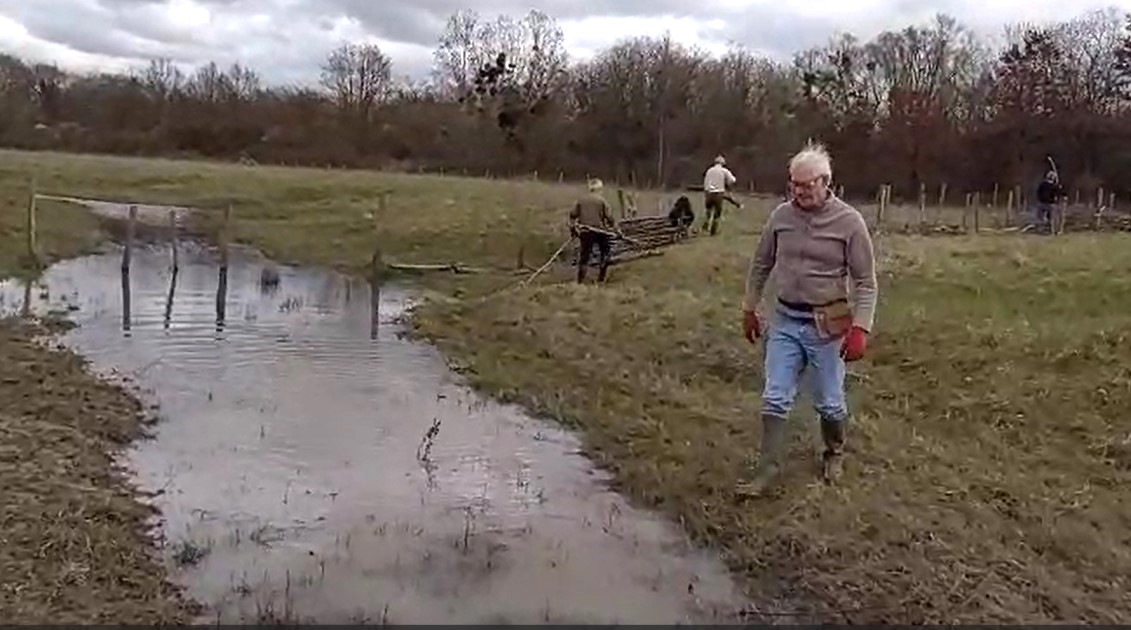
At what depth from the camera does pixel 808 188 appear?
251 inches

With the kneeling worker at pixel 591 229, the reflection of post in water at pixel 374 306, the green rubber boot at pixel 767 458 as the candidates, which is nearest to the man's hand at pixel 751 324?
the green rubber boot at pixel 767 458

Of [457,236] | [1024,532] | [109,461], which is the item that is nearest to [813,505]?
[1024,532]

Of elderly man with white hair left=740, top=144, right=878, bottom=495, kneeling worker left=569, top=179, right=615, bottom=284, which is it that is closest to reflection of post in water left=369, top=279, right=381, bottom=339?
kneeling worker left=569, top=179, right=615, bottom=284

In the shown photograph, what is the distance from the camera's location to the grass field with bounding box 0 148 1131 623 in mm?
5750

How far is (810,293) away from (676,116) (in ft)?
167

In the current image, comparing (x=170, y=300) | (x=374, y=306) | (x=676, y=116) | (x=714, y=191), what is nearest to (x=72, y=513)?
(x=170, y=300)

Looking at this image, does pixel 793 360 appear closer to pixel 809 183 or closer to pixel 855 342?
pixel 855 342

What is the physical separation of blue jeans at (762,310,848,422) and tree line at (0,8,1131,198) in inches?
1593

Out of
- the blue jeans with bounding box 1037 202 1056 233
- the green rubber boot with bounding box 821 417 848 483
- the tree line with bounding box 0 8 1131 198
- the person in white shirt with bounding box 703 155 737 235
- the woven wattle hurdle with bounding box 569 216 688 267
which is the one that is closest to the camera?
the green rubber boot with bounding box 821 417 848 483

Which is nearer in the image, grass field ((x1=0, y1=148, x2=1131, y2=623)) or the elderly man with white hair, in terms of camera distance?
grass field ((x1=0, y1=148, x2=1131, y2=623))

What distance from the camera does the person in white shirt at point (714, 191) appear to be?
22.1m

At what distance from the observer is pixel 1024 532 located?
6215mm

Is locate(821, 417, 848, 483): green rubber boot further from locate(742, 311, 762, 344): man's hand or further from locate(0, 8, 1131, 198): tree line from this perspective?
locate(0, 8, 1131, 198): tree line

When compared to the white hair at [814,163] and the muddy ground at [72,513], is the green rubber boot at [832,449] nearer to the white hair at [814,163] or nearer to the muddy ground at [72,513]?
the white hair at [814,163]
